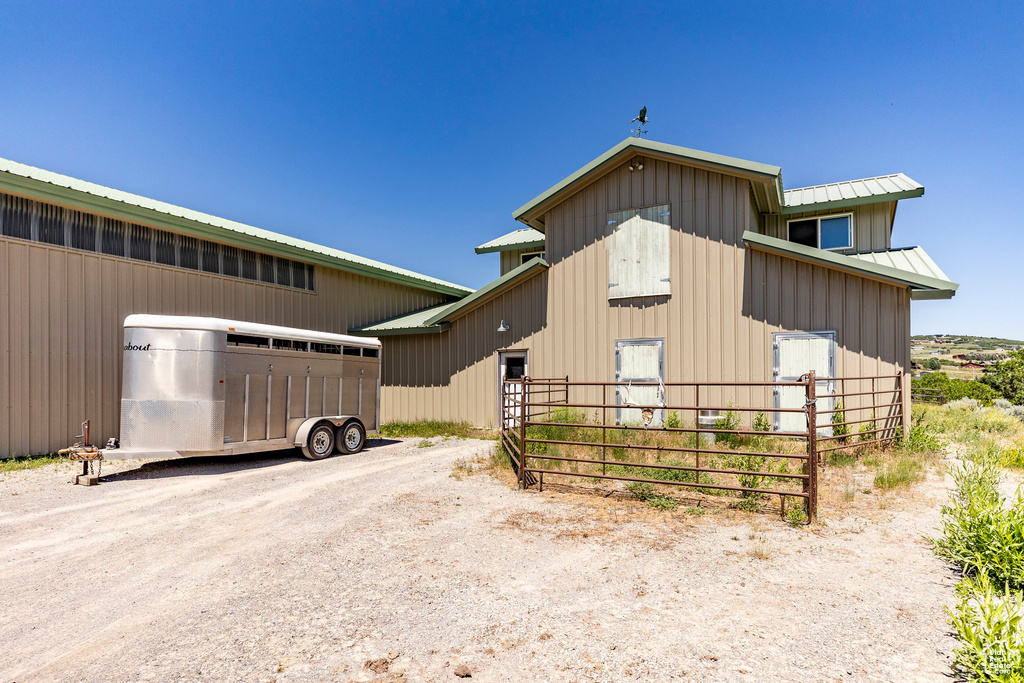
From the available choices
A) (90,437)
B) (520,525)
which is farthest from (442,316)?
(520,525)

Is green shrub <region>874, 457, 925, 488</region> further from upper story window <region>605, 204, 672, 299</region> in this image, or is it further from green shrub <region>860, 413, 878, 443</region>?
upper story window <region>605, 204, 672, 299</region>

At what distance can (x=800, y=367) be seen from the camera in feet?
42.4

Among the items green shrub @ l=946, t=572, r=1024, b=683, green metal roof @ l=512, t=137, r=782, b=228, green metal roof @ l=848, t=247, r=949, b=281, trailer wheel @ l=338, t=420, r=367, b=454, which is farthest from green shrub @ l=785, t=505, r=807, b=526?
trailer wheel @ l=338, t=420, r=367, b=454

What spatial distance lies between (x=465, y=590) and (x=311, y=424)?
869cm

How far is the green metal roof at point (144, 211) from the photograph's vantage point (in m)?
12.1

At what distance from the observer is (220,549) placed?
6422 millimetres

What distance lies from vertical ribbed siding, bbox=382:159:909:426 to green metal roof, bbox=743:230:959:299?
0.37 m

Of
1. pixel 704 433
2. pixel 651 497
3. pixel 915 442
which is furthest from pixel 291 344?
pixel 915 442

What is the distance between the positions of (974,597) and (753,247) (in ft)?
33.1

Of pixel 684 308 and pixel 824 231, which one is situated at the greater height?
pixel 824 231

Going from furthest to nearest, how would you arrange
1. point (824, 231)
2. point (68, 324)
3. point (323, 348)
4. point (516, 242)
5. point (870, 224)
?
point (516, 242) → point (824, 231) → point (870, 224) → point (323, 348) → point (68, 324)

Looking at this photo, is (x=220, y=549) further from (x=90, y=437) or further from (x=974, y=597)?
(x=90, y=437)

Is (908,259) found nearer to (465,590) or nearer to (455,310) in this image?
(455,310)

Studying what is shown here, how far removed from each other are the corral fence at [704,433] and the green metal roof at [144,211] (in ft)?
30.7
